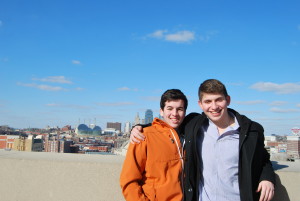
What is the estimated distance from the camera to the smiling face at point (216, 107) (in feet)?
5.89

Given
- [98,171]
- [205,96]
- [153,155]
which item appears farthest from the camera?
[98,171]

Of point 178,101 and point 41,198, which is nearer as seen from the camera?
point 178,101

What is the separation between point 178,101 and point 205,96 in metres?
0.19

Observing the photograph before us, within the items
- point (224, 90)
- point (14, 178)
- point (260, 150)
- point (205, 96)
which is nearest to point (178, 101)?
point (205, 96)

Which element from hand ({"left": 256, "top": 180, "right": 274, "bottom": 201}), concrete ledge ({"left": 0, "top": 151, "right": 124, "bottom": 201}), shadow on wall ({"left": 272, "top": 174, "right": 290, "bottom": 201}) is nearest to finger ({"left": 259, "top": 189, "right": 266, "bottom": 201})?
hand ({"left": 256, "top": 180, "right": 274, "bottom": 201})

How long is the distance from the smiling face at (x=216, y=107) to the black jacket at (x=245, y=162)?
0.11 metres

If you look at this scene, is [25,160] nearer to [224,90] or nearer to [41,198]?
[41,198]

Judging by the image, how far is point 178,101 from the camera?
1.87m

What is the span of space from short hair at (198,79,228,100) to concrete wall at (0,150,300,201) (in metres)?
0.97

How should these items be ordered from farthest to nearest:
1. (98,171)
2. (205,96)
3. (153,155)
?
(98,171)
(205,96)
(153,155)

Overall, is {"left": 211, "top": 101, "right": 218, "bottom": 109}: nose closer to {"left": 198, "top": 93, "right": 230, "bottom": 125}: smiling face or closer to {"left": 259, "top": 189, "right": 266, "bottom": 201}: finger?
{"left": 198, "top": 93, "right": 230, "bottom": 125}: smiling face

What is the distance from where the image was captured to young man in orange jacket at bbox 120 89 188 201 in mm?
1671

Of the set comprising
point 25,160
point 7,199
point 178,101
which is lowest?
point 7,199

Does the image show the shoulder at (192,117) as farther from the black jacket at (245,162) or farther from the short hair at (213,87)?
the short hair at (213,87)
